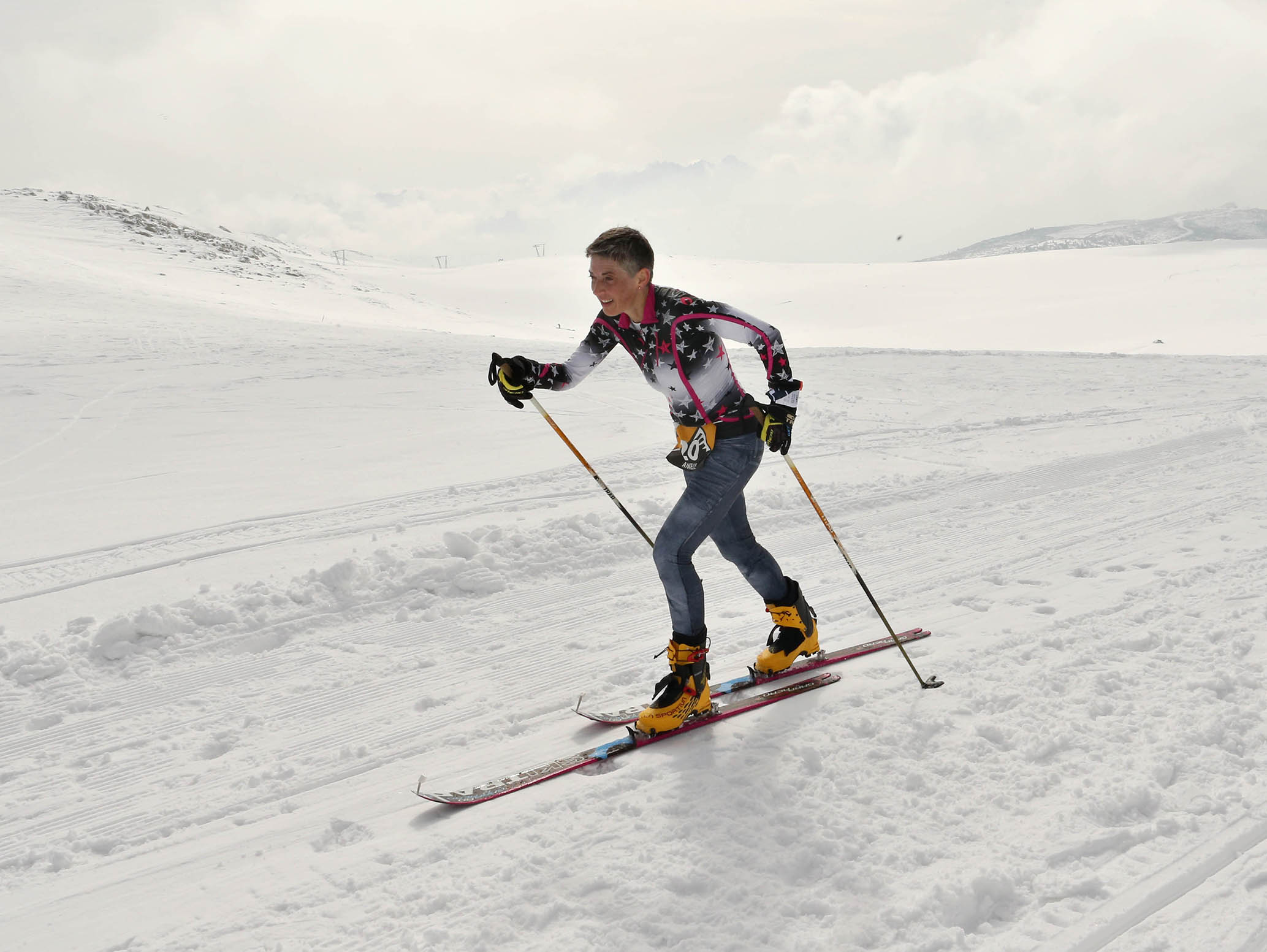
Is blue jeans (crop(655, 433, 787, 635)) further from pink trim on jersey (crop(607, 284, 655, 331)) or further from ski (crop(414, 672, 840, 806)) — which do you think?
pink trim on jersey (crop(607, 284, 655, 331))

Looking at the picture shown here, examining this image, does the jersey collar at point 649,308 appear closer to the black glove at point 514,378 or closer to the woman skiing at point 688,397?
the woman skiing at point 688,397

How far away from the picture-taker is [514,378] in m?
3.84

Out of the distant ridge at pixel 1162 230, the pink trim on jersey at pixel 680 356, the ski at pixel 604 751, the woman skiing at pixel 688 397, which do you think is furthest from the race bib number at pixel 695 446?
the distant ridge at pixel 1162 230

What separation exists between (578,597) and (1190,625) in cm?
327

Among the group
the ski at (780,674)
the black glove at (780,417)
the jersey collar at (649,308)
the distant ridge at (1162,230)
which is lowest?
the ski at (780,674)

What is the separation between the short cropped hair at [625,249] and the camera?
10.8 feet

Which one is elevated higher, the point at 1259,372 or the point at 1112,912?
the point at 1259,372

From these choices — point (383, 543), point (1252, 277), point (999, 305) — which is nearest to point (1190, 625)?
point (383, 543)

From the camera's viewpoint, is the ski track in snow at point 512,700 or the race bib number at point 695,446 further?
the race bib number at point 695,446

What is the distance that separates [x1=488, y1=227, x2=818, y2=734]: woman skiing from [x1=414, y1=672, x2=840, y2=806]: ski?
62mm

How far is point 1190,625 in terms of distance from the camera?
13.7ft

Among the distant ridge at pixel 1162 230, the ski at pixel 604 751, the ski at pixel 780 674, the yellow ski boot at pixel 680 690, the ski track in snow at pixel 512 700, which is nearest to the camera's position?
the ski track in snow at pixel 512 700

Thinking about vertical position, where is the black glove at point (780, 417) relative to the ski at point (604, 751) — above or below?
above

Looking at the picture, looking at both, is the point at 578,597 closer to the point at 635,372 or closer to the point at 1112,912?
the point at 1112,912
